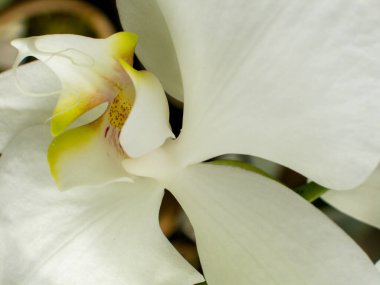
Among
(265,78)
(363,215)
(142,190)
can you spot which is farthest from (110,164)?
(363,215)

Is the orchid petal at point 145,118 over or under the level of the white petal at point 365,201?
over

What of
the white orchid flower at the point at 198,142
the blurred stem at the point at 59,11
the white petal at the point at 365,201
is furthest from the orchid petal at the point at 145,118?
the blurred stem at the point at 59,11

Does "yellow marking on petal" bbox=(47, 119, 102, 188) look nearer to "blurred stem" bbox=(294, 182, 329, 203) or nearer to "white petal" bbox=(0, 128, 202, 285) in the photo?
"white petal" bbox=(0, 128, 202, 285)

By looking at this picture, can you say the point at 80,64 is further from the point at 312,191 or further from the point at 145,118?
the point at 312,191

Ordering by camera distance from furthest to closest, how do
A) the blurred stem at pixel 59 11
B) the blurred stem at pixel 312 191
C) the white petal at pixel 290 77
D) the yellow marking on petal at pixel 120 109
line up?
the blurred stem at pixel 59 11 → the blurred stem at pixel 312 191 → the yellow marking on petal at pixel 120 109 → the white petal at pixel 290 77

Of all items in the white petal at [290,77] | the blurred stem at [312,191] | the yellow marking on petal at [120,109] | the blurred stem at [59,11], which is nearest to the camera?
the white petal at [290,77]

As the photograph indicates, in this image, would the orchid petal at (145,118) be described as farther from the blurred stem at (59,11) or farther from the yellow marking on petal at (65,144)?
the blurred stem at (59,11)
